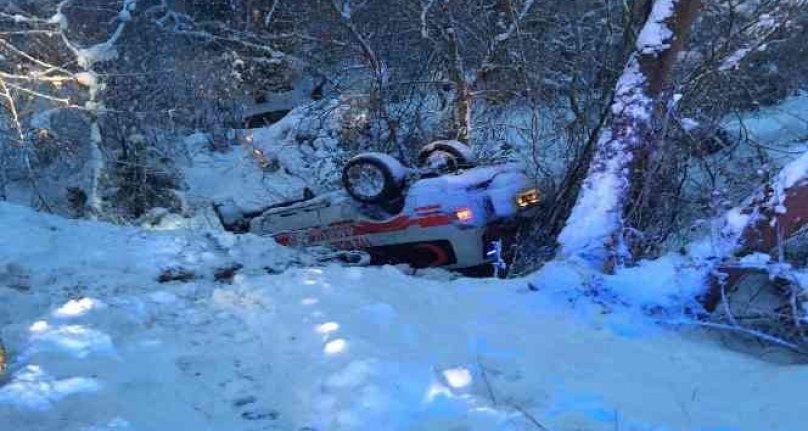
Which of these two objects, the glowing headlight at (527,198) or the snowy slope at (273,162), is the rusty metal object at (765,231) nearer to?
the glowing headlight at (527,198)

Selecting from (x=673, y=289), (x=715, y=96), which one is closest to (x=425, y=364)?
(x=673, y=289)

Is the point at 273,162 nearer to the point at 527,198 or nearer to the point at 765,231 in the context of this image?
the point at 527,198

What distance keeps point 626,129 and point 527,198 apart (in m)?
1.65

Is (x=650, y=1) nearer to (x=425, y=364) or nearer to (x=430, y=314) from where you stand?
(x=430, y=314)

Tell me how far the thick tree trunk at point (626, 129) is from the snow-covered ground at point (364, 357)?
23.7 inches

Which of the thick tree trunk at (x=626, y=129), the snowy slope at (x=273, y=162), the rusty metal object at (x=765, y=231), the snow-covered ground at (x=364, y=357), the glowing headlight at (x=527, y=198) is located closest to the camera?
the snow-covered ground at (x=364, y=357)

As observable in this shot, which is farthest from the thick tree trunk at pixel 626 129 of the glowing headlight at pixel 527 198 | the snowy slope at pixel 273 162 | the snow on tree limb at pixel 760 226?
the snowy slope at pixel 273 162

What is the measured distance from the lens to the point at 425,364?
3.46m

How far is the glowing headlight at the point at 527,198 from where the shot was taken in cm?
700

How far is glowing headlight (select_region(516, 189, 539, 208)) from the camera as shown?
23.0ft

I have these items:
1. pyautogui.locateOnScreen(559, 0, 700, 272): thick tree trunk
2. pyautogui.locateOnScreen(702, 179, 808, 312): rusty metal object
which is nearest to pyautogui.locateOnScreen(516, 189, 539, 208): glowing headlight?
pyautogui.locateOnScreen(559, 0, 700, 272): thick tree trunk

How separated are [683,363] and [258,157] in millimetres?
11543

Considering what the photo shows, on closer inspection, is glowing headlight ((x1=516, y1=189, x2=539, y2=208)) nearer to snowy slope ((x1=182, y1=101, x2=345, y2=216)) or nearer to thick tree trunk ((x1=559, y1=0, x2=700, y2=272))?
thick tree trunk ((x1=559, y1=0, x2=700, y2=272))

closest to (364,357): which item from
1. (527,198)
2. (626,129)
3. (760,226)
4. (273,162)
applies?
(760,226)
